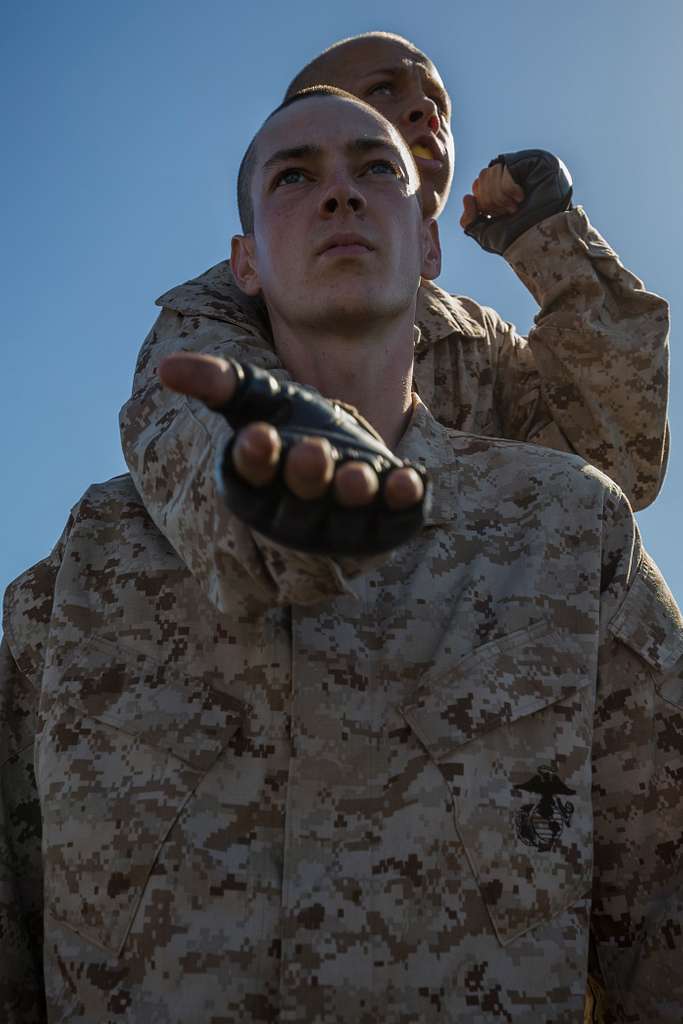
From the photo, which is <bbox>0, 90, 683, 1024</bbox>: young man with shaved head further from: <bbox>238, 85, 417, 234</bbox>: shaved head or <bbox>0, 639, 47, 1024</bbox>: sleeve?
<bbox>238, 85, 417, 234</bbox>: shaved head

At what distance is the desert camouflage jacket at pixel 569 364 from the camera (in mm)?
5043

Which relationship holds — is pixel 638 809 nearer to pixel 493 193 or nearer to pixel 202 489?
pixel 202 489

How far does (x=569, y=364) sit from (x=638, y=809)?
2.30 meters

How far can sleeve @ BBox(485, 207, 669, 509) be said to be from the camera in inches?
A: 199

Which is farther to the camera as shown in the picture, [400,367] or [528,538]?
[400,367]

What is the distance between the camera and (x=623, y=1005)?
3197mm

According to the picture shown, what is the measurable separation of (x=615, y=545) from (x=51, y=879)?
6.44ft

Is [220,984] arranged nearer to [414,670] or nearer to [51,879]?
[51,879]

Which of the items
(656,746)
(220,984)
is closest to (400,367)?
(656,746)

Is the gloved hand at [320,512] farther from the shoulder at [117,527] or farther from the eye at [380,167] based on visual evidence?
the eye at [380,167]

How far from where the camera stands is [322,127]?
4.04m

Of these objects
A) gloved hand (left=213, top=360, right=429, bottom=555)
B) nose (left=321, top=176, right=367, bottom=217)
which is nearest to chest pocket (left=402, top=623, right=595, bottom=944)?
gloved hand (left=213, top=360, right=429, bottom=555)

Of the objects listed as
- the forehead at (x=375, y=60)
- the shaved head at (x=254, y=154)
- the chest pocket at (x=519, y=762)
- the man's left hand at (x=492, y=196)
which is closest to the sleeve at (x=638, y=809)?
the chest pocket at (x=519, y=762)

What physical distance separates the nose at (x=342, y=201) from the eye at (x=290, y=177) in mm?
216
